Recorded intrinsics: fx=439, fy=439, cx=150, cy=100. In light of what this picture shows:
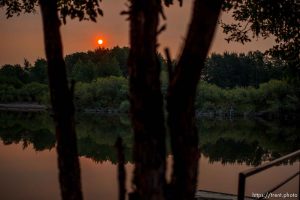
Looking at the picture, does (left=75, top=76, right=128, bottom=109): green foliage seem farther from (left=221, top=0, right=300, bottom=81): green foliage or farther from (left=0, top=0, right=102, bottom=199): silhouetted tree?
(left=0, top=0, right=102, bottom=199): silhouetted tree

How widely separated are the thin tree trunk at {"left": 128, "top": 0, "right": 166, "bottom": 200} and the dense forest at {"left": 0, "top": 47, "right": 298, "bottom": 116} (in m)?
57.2

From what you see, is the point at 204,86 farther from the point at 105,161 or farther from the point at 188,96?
the point at 188,96

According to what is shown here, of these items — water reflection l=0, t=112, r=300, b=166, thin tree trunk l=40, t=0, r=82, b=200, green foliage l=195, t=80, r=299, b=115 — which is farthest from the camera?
green foliage l=195, t=80, r=299, b=115

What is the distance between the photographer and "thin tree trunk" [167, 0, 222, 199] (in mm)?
3363

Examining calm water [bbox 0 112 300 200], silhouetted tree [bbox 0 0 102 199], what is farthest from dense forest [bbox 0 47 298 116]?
silhouetted tree [bbox 0 0 102 199]

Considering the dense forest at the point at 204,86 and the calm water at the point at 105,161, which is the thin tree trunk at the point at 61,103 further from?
the dense forest at the point at 204,86

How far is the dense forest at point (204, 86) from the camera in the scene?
6600 centimetres

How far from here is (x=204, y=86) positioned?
72375 mm

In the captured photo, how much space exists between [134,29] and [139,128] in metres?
0.76

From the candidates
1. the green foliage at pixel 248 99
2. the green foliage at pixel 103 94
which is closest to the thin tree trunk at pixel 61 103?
the green foliage at pixel 248 99

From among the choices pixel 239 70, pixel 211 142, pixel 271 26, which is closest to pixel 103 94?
pixel 239 70

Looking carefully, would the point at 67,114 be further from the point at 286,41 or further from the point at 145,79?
the point at 286,41

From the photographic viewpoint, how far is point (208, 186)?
19172 millimetres

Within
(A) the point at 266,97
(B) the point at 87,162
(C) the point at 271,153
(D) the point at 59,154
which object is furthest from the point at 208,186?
(A) the point at 266,97
